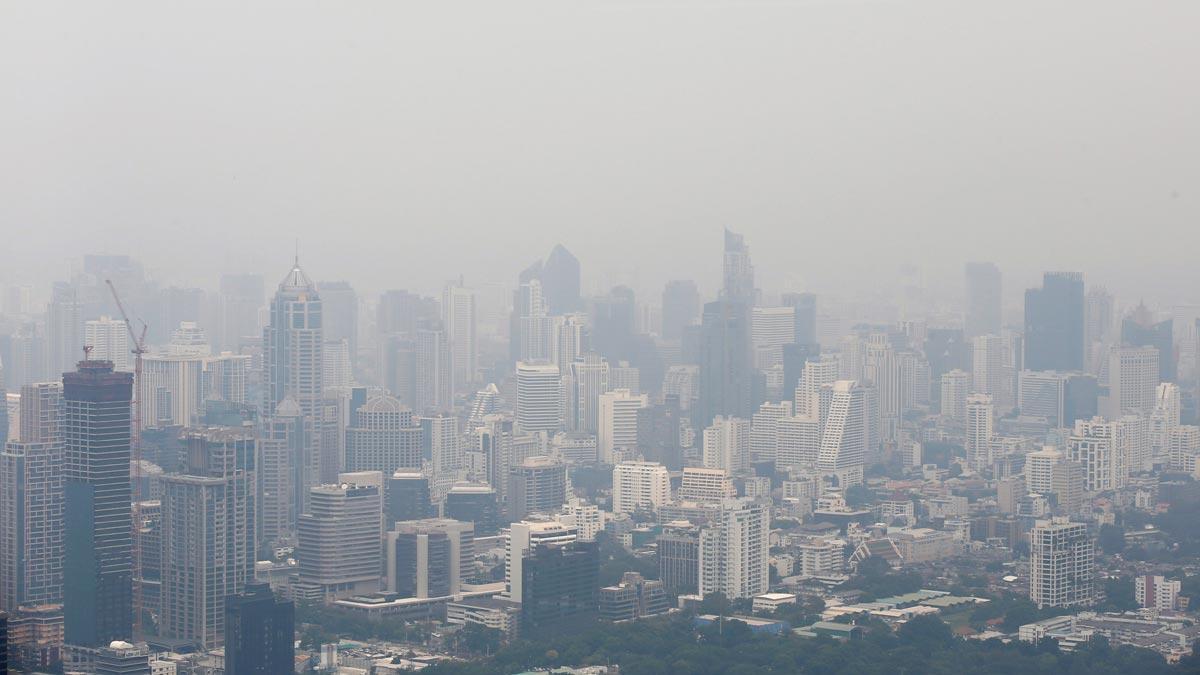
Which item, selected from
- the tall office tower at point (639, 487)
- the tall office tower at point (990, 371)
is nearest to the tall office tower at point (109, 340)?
the tall office tower at point (639, 487)

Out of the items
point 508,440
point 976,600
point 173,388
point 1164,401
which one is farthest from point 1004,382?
point 173,388

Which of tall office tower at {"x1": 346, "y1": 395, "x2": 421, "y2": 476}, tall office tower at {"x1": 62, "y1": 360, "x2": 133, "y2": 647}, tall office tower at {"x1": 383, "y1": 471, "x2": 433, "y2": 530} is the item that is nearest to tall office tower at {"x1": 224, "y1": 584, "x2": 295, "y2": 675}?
tall office tower at {"x1": 62, "y1": 360, "x2": 133, "y2": 647}

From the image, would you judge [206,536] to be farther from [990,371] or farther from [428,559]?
[990,371]

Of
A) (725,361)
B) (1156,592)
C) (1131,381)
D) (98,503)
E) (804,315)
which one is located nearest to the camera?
(98,503)

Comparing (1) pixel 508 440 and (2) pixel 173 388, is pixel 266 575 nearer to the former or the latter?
(2) pixel 173 388

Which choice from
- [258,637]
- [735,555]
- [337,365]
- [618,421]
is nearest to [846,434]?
[618,421]

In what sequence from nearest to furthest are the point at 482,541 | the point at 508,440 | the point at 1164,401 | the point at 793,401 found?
1. the point at 482,541
2. the point at 1164,401
3. the point at 508,440
4. the point at 793,401
